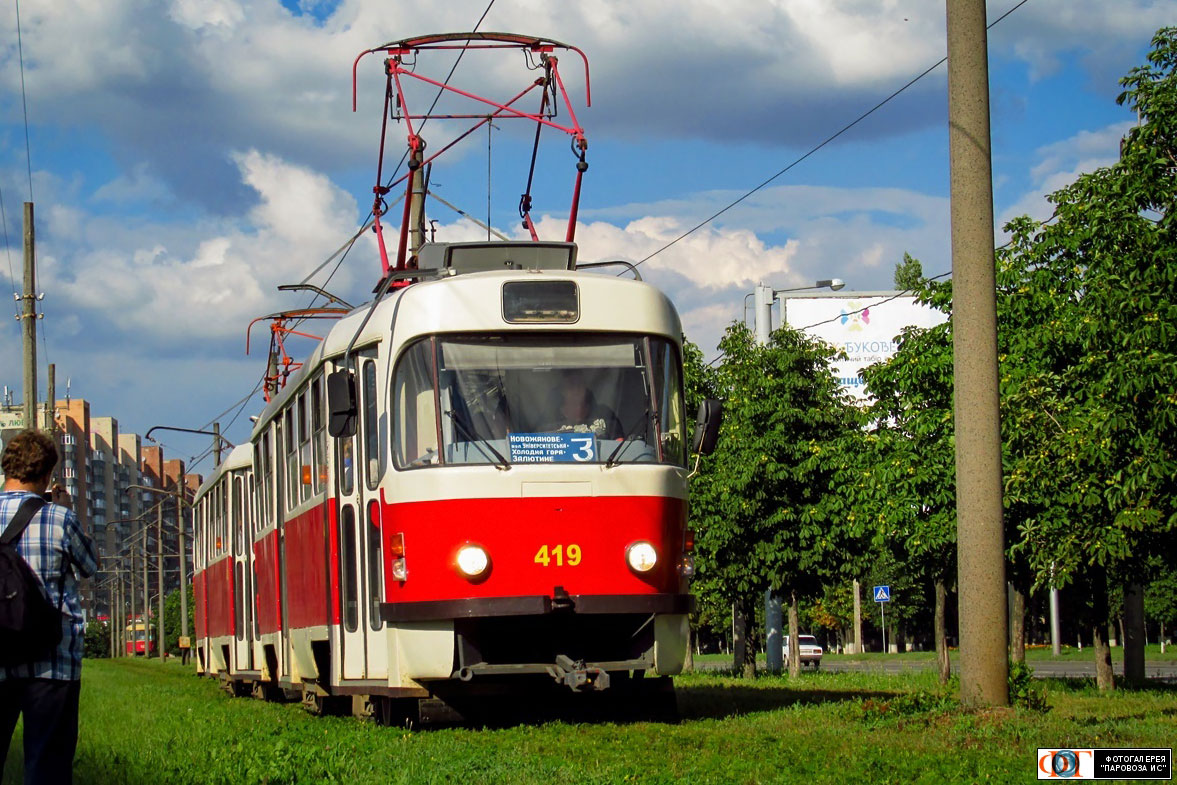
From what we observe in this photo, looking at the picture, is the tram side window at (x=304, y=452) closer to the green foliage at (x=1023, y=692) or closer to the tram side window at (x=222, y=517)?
the green foliage at (x=1023, y=692)

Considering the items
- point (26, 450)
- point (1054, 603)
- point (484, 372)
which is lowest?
point (1054, 603)

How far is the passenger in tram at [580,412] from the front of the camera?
12.2 m

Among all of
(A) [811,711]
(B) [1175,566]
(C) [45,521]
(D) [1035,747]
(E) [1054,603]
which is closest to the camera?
(C) [45,521]

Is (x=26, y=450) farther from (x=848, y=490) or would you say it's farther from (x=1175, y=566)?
(x=848, y=490)

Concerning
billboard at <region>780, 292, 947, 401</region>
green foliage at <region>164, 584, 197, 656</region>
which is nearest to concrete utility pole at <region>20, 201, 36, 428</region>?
billboard at <region>780, 292, 947, 401</region>

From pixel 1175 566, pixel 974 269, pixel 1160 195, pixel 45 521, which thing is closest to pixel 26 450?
pixel 45 521

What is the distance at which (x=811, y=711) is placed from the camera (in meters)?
13.0

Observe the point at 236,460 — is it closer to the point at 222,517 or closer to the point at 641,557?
the point at 222,517

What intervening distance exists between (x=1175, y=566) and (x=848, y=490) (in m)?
6.91

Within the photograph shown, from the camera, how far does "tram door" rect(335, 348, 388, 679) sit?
12.5 metres

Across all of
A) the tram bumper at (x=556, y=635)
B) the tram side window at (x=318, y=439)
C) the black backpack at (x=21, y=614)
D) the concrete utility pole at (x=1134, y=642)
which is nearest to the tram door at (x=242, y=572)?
the tram side window at (x=318, y=439)

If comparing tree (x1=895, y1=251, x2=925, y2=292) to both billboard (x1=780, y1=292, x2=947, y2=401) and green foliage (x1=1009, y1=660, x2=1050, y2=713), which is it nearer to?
billboard (x1=780, y1=292, x2=947, y2=401)

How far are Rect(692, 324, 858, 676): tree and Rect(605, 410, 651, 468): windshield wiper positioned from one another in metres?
17.9

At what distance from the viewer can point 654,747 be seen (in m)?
10.2
